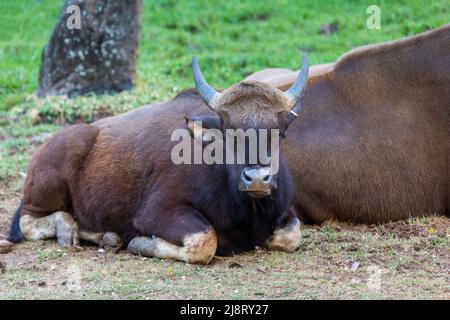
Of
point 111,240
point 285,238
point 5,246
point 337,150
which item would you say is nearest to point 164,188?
point 111,240

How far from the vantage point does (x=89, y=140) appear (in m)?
9.25

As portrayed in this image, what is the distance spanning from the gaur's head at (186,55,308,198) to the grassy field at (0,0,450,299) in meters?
0.71

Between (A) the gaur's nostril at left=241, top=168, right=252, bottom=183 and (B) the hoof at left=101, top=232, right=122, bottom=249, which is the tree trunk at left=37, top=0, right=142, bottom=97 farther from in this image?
(A) the gaur's nostril at left=241, top=168, right=252, bottom=183

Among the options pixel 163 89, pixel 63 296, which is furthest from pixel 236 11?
pixel 63 296

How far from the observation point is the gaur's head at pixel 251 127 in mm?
7527

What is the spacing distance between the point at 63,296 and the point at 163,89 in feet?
24.4

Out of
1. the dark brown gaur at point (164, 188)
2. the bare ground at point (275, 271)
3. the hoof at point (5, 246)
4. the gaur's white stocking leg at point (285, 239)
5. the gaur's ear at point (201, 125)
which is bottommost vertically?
the hoof at point (5, 246)

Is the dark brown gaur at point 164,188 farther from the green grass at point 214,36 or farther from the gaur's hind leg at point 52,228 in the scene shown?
the green grass at point 214,36

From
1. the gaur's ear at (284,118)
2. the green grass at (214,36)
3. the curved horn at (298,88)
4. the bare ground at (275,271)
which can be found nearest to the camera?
the bare ground at (275,271)

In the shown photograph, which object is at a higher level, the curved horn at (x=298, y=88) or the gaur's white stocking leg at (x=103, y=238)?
the curved horn at (x=298, y=88)

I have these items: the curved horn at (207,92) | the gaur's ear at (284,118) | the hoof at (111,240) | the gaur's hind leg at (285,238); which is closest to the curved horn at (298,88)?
the gaur's ear at (284,118)

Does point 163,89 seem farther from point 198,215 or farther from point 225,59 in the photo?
point 198,215

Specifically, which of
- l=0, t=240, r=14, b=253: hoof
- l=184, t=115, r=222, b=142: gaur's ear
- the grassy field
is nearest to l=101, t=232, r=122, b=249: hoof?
the grassy field

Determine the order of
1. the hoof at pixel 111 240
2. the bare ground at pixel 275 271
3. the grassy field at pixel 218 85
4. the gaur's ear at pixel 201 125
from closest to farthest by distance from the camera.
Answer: the bare ground at pixel 275 271, the grassy field at pixel 218 85, the gaur's ear at pixel 201 125, the hoof at pixel 111 240
